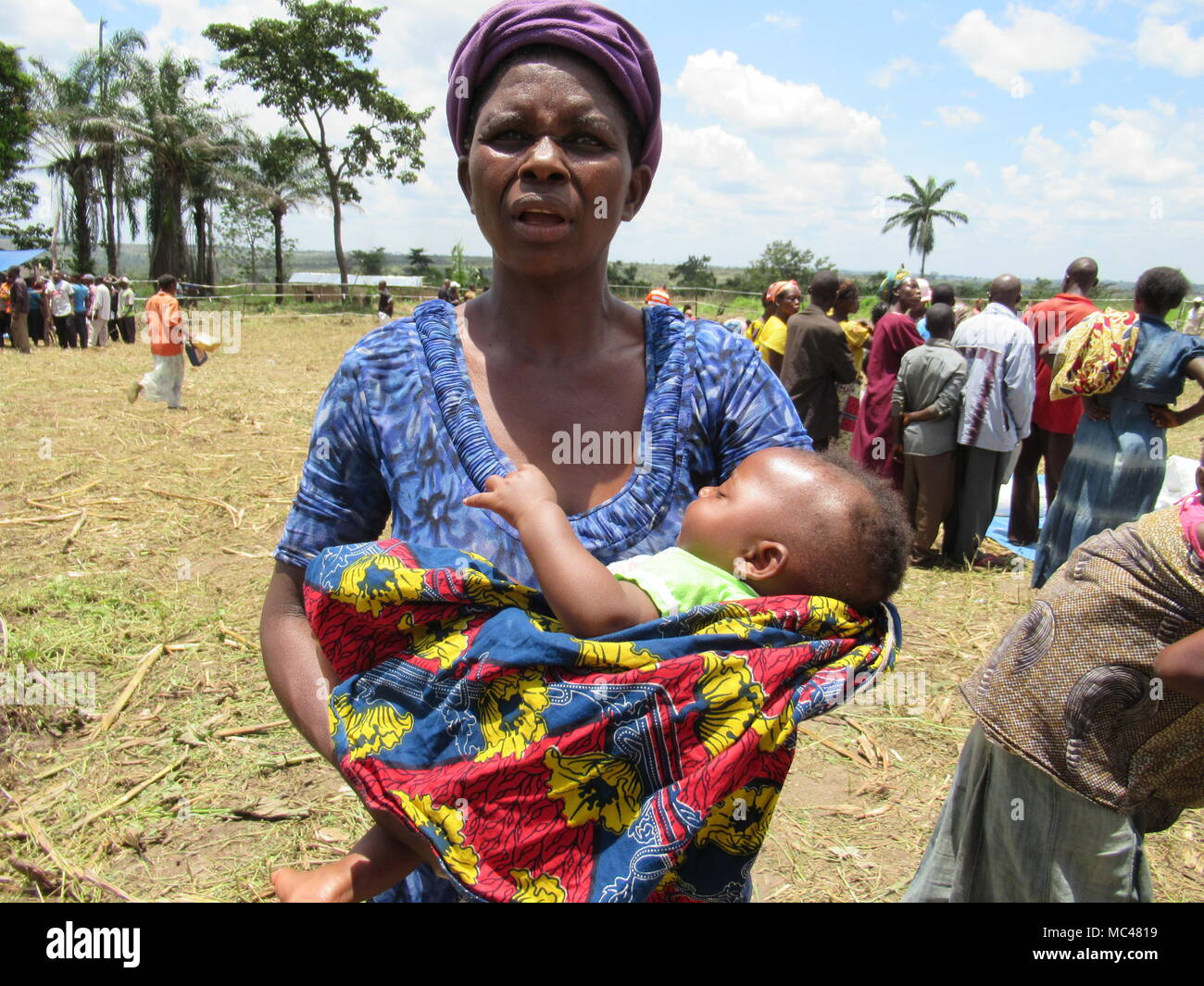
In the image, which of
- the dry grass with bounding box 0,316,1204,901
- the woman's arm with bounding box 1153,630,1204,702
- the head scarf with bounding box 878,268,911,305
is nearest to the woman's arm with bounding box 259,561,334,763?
the woman's arm with bounding box 1153,630,1204,702

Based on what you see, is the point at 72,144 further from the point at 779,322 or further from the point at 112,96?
the point at 779,322

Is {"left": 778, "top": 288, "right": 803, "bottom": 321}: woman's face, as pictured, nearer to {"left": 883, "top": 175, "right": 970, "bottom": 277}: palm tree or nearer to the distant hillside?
the distant hillside

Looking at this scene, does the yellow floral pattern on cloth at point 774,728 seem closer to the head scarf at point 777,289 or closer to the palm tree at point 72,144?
the head scarf at point 777,289

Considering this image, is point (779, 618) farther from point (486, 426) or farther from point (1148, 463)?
point (1148, 463)

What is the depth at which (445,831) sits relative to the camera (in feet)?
3.85

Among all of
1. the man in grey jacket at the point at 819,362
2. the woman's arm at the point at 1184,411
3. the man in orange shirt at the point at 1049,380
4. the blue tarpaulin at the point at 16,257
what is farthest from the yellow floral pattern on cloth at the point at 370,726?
the blue tarpaulin at the point at 16,257

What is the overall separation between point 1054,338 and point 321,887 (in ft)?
22.1

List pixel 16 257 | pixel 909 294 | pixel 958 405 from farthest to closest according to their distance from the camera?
pixel 16 257 → pixel 909 294 → pixel 958 405

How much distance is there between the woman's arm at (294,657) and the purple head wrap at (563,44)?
92cm

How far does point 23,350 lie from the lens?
54.4 feet

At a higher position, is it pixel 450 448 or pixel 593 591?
pixel 450 448

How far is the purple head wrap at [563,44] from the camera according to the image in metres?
1.41

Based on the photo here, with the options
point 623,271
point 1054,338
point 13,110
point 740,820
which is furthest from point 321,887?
point 623,271

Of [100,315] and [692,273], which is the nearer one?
[100,315]
